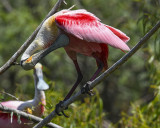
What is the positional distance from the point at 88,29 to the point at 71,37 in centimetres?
14

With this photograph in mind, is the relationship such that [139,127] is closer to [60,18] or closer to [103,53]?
[103,53]

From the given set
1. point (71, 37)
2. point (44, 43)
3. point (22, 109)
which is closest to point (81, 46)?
point (71, 37)

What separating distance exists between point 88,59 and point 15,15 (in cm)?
174

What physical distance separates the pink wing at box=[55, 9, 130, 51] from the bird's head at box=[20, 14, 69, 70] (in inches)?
2.5

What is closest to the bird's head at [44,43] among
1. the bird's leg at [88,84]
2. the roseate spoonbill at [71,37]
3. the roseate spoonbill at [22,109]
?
the roseate spoonbill at [71,37]

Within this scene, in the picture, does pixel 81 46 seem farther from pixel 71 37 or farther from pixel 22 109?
pixel 22 109

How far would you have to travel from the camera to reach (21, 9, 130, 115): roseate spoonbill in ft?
9.90

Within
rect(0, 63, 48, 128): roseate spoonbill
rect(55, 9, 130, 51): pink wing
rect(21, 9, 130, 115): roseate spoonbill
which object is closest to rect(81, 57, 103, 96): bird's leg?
rect(21, 9, 130, 115): roseate spoonbill

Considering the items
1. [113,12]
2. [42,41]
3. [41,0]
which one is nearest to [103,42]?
[42,41]

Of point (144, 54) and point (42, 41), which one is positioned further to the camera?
point (144, 54)

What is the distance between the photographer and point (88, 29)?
3127mm

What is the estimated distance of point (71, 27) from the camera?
10.0 feet

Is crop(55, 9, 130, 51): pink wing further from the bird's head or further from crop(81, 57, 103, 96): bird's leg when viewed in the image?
crop(81, 57, 103, 96): bird's leg

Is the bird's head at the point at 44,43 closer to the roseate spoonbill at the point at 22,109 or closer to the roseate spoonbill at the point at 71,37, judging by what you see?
the roseate spoonbill at the point at 71,37
